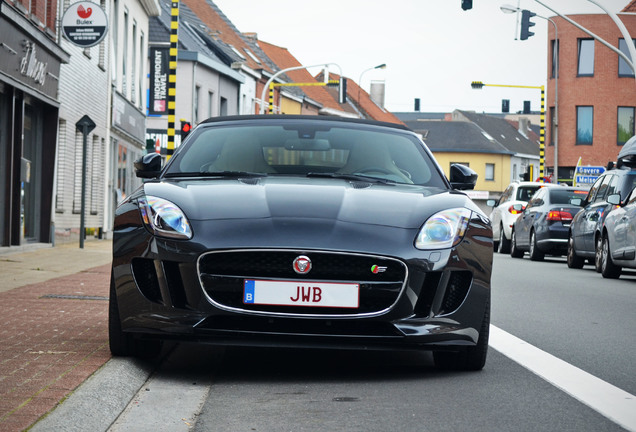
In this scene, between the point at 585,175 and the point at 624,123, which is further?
the point at 624,123

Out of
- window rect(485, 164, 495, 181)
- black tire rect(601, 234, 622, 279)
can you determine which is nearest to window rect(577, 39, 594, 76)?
window rect(485, 164, 495, 181)

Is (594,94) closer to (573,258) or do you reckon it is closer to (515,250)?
(515,250)

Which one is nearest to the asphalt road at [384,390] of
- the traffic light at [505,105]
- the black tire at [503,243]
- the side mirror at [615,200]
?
the side mirror at [615,200]

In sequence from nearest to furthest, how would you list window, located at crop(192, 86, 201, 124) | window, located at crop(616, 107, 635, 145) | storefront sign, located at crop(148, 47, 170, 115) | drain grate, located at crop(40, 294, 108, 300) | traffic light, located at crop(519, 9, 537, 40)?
drain grate, located at crop(40, 294, 108, 300)
traffic light, located at crop(519, 9, 537, 40)
storefront sign, located at crop(148, 47, 170, 115)
window, located at crop(192, 86, 201, 124)
window, located at crop(616, 107, 635, 145)

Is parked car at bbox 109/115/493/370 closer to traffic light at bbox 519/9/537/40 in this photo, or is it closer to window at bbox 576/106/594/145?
traffic light at bbox 519/9/537/40

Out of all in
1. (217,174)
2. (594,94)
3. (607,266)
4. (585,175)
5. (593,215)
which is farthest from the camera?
(594,94)

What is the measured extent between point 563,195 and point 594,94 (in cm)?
3900

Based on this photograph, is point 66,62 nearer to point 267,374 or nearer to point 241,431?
point 267,374

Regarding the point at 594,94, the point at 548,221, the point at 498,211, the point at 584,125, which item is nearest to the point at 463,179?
the point at 548,221

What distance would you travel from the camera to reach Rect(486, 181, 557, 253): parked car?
26.9m

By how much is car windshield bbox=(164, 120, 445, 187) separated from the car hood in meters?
0.42

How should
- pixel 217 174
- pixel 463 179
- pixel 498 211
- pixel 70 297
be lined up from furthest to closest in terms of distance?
pixel 498 211, pixel 70 297, pixel 463 179, pixel 217 174

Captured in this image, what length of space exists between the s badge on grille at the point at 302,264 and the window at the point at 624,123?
188 feet

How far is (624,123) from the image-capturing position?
199 ft
